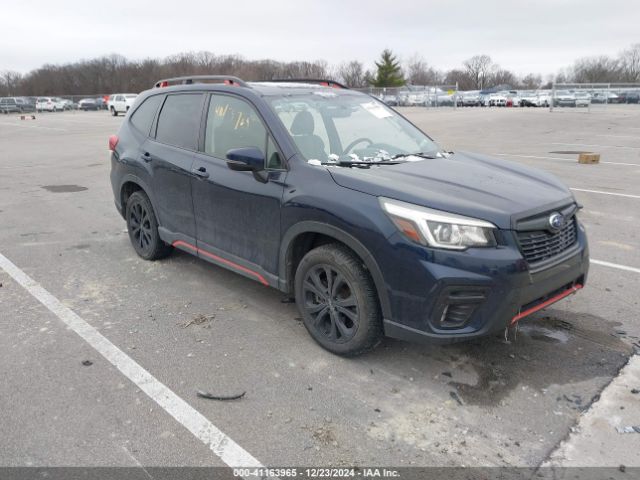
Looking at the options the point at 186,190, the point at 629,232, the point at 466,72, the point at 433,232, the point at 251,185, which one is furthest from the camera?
the point at 466,72

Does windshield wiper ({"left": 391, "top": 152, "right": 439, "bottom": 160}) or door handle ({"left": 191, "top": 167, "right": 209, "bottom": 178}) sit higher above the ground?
windshield wiper ({"left": 391, "top": 152, "right": 439, "bottom": 160})

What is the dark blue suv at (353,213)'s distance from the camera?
118 inches

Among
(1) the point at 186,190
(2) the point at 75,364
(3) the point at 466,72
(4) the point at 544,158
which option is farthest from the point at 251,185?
(3) the point at 466,72

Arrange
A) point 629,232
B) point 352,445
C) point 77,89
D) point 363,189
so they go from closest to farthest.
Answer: point 352,445 < point 363,189 < point 629,232 < point 77,89

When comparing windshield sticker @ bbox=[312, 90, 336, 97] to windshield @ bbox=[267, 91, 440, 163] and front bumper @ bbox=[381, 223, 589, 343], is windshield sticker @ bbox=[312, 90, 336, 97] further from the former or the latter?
front bumper @ bbox=[381, 223, 589, 343]

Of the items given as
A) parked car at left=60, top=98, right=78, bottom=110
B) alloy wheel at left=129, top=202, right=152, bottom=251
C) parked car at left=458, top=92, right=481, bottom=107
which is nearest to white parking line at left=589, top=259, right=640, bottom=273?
alloy wheel at left=129, top=202, right=152, bottom=251

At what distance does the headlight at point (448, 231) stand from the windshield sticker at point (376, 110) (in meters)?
1.81

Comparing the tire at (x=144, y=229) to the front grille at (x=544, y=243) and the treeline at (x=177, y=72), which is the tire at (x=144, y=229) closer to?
the front grille at (x=544, y=243)

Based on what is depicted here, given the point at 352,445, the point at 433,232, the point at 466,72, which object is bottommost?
the point at 352,445

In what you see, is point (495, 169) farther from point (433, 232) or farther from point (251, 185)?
point (251, 185)

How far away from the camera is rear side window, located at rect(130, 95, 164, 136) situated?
5312mm

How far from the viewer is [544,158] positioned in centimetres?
1306

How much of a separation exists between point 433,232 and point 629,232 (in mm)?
4629

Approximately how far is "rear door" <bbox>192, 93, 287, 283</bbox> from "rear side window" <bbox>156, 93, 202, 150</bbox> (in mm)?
174
